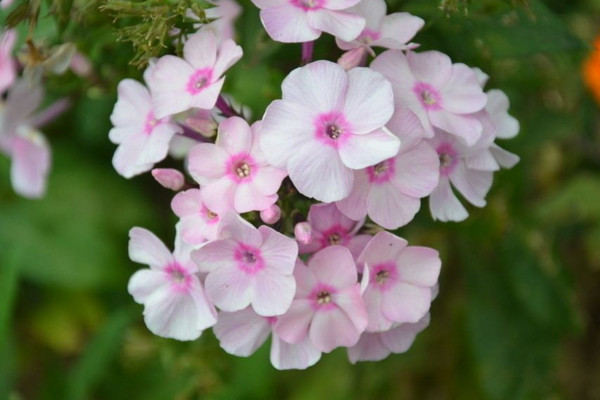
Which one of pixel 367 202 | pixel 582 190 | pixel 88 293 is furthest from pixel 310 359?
pixel 88 293

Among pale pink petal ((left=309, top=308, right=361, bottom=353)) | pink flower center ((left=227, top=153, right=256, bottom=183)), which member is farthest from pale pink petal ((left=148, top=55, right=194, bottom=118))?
pale pink petal ((left=309, top=308, right=361, bottom=353))

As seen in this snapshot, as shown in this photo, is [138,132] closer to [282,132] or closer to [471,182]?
[282,132]

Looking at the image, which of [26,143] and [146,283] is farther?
[26,143]

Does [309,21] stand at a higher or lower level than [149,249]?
higher

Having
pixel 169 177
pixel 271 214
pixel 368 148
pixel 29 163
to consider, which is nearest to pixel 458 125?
pixel 368 148

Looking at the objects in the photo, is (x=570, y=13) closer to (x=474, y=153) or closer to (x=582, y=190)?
(x=582, y=190)

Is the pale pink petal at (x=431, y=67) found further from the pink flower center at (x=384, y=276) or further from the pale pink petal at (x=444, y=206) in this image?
the pink flower center at (x=384, y=276)

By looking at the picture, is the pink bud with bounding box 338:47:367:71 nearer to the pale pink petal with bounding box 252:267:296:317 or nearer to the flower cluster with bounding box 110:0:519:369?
the flower cluster with bounding box 110:0:519:369
